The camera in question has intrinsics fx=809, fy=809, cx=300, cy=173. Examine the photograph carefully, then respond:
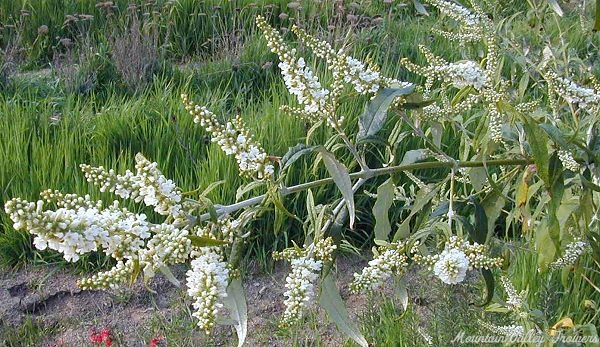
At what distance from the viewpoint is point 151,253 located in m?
1.07

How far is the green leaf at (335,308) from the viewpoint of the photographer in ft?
4.34

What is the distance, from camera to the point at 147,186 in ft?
3.72

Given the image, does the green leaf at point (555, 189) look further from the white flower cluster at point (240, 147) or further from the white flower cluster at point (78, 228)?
the white flower cluster at point (78, 228)

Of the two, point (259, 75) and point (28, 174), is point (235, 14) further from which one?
point (28, 174)

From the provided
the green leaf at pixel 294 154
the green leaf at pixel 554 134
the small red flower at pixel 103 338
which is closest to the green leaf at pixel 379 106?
the green leaf at pixel 294 154

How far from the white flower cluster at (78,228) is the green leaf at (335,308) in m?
0.38

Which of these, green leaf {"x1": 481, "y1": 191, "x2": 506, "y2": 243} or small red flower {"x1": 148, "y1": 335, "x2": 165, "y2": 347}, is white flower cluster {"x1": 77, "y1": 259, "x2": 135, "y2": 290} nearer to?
green leaf {"x1": 481, "y1": 191, "x2": 506, "y2": 243}

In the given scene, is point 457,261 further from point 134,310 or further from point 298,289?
point 134,310

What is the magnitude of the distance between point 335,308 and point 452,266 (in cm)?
22

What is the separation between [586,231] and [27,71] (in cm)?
345

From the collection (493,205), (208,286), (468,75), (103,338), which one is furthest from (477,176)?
(103,338)

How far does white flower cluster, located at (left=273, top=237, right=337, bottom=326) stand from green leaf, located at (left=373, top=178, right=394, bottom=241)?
0.23 meters

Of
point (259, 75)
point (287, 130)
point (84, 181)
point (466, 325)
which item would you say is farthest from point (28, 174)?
point (466, 325)

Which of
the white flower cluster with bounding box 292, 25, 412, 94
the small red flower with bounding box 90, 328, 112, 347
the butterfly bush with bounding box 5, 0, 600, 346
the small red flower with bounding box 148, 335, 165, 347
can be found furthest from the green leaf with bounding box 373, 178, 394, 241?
the small red flower with bounding box 90, 328, 112, 347
